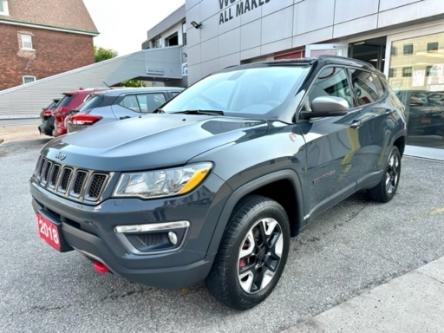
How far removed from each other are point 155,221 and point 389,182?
11.4 ft

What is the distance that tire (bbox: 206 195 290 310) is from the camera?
2.03 m

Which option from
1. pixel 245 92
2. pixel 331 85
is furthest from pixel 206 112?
pixel 331 85

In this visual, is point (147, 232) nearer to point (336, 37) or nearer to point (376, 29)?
point (376, 29)

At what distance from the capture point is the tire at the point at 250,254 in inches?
79.7

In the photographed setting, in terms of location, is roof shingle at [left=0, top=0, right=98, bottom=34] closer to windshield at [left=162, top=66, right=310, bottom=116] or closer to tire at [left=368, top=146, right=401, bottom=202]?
windshield at [left=162, top=66, right=310, bottom=116]

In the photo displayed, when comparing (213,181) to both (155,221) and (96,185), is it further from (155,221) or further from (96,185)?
(96,185)

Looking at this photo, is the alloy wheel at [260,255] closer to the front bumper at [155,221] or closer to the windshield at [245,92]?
the front bumper at [155,221]

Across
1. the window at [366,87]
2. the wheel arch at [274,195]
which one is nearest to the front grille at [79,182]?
the wheel arch at [274,195]

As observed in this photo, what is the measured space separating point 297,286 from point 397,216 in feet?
6.48

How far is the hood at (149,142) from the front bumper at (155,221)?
0.21 metres

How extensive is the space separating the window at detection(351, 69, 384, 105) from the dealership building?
408 centimetres

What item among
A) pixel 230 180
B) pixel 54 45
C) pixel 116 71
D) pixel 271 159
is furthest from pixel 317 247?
pixel 54 45

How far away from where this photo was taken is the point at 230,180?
1949 millimetres

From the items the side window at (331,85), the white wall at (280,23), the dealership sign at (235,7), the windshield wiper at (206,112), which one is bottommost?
the windshield wiper at (206,112)
